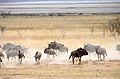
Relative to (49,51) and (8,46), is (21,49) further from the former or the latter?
(49,51)

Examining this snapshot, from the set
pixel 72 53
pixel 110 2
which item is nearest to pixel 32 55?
pixel 72 53

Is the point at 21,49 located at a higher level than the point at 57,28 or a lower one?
lower

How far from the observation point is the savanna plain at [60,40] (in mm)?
2439

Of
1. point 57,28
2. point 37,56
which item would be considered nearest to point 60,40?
point 57,28

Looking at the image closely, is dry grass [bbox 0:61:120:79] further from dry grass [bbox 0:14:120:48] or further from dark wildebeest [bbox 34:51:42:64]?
dry grass [bbox 0:14:120:48]

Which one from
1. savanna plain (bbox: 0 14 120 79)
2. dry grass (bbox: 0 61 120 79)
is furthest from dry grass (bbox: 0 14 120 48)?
dry grass (bbox: 0 61 120 79)

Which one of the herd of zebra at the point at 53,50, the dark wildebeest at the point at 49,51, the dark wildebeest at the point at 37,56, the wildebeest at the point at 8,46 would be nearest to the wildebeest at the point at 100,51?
the herd of zebra at the point at 53,50

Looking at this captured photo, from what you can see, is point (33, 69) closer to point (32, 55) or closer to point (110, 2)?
point (32, 55)

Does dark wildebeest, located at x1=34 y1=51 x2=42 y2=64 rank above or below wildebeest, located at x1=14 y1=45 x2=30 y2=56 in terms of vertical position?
below

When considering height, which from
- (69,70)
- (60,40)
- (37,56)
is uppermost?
(60,40)

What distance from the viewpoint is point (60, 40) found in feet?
8.08

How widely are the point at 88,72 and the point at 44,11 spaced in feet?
1.76

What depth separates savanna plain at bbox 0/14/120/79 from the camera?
8.00 feet

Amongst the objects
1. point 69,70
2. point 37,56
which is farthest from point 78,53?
point 37,56
